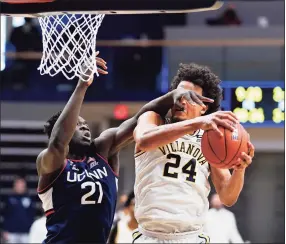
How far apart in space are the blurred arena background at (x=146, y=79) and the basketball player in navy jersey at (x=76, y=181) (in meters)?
7.98

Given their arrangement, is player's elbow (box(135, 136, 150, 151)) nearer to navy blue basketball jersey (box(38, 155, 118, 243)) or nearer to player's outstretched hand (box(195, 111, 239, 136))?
player's outstretched hand (box(195, 111, 239, 136))

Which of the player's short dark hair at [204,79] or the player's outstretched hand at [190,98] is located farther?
the player's short dark hair at [204,79]

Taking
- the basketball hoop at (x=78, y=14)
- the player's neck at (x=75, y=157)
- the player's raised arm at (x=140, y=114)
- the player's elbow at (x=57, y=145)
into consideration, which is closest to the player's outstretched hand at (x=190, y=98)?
the player's raised arm at (x=140, y=114)

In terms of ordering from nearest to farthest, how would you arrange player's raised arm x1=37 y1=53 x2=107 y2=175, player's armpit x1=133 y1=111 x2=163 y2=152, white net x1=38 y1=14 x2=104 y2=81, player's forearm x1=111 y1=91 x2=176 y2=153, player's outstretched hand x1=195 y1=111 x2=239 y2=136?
player's outstretched hand x1=195 y1=111 x2=239 y2=136 → player's armpit x1=133 y1=111 x2=163 y2=152 → player's forearm x1=111 y1=91 x2=176 y2=153 → player's raised arm x1=37 y1=53 x2=107 y2=175 → white net x1=38 y1=14 x2=104 y2=81

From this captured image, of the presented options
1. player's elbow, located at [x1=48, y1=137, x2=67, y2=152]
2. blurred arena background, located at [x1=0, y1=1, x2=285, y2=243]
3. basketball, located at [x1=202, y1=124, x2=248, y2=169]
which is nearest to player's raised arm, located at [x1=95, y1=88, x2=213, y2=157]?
basketball, located at [x1=202, y1=124, x2=248, y2=169]

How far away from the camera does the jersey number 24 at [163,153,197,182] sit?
4.55 m

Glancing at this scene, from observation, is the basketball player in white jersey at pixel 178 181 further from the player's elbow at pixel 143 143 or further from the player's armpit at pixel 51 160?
the player's armpit at pixel 51 160

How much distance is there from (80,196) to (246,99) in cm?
713

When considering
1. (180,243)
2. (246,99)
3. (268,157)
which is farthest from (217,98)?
(268,157)

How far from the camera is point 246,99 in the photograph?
11.8 metres

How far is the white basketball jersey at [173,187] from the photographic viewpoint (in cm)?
450

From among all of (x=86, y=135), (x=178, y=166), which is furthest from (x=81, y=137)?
(x=178, y=166)

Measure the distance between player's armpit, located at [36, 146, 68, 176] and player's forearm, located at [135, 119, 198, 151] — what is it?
72cm

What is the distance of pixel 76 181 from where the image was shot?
498 cm
